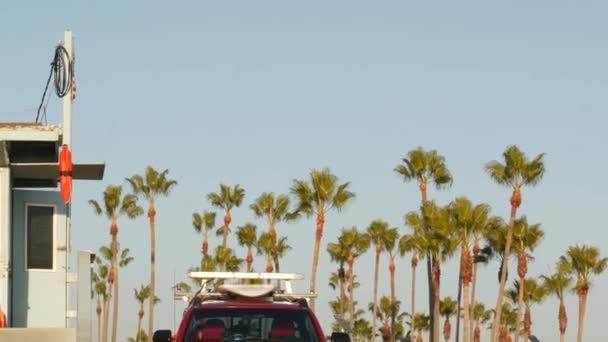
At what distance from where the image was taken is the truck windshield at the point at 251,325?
15094mm

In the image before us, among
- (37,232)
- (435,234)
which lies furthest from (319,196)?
(37,232)

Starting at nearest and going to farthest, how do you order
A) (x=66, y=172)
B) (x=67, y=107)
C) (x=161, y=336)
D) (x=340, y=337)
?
1. (x=161, y=336)
2. (x=340, y=337)
3. (x=66, y=172)
4. (x=67, y=107)

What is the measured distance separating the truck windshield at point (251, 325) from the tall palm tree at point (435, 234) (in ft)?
191

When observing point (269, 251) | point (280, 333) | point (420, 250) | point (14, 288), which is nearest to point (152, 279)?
point (269, 251)

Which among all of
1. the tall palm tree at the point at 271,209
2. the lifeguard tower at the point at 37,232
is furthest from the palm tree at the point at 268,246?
the lifeguard tower at the point at 37,232

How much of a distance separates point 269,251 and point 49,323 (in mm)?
72469

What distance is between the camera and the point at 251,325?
50.8 ft

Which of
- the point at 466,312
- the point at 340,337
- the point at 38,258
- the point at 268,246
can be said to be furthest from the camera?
the point at 268,246

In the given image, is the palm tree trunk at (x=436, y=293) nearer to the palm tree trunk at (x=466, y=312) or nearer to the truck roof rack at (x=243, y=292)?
the palm tree trunk at (x=466, y=312)

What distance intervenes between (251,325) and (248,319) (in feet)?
0.24

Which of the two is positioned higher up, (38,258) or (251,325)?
(38,258)

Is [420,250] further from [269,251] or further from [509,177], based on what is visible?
[269,251]

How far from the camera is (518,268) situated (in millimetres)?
78188

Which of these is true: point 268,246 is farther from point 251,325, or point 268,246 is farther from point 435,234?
point 251,325
